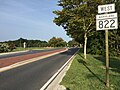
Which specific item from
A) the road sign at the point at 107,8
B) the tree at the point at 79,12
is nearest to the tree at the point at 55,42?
the tree at the point at 79,12

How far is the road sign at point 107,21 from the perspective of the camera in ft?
30.4

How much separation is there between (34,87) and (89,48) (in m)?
34.6

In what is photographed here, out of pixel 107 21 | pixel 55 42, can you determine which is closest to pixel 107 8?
pixel 107 21

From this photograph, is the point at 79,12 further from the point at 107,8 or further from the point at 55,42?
the point at 55,42

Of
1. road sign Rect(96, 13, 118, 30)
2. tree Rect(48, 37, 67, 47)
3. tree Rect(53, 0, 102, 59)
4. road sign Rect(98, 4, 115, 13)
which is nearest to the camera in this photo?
road sign Rect(96, 13, 118, 30)

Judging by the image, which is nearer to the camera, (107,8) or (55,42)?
(107,8)

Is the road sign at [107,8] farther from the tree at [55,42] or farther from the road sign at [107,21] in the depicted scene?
the tree at [55,42]

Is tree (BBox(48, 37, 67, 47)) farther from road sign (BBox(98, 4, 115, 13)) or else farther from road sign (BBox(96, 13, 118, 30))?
road sign (BBox(96, 13, 118, 30))

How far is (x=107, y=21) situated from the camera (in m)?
9.42

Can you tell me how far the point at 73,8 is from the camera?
27.8 metres

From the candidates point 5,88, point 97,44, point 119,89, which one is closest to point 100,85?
point 119,89

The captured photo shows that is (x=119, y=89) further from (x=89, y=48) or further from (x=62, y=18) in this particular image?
(x=89, y=48)

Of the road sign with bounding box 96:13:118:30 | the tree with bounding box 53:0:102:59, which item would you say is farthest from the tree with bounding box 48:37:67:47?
the road sign with bounding box 96:13:118:30

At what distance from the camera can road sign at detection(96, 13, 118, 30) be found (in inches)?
365
